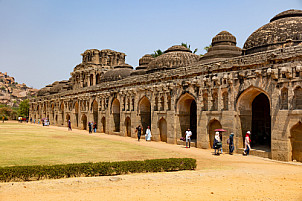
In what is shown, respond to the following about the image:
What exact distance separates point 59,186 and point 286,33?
18.8 meters

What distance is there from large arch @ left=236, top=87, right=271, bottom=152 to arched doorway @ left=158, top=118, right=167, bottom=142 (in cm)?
859

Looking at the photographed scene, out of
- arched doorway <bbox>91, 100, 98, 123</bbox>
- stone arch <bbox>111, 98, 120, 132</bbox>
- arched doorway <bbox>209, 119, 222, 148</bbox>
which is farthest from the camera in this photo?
arched doorway <bbox>91, 100, 98, 123</bbox>

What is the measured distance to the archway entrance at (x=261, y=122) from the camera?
73.0 feet

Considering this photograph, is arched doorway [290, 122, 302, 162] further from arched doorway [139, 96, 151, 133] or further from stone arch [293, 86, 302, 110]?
arched doorway [139, 96, 151, 133]

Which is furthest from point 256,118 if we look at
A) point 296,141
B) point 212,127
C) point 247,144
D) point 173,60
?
→ point 173,60

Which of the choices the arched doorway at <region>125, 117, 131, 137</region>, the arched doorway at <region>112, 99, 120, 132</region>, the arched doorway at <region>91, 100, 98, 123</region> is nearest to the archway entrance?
the arched doorway at <region>125, 117, 131, 137</region>

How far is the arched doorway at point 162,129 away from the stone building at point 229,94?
101 mm

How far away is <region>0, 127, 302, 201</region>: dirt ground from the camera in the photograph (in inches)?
364

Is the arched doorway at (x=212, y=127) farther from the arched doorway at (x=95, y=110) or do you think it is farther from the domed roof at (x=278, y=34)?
the arched doorway at (x=95, y=110)

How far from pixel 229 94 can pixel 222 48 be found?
8247 millimetres

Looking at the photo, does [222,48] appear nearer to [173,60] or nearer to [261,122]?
[173,60]

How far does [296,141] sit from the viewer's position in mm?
16688

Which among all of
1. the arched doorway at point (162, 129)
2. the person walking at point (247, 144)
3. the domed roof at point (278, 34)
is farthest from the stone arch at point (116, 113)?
the person walking at point (247, 144)

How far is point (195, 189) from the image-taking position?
10234mm
